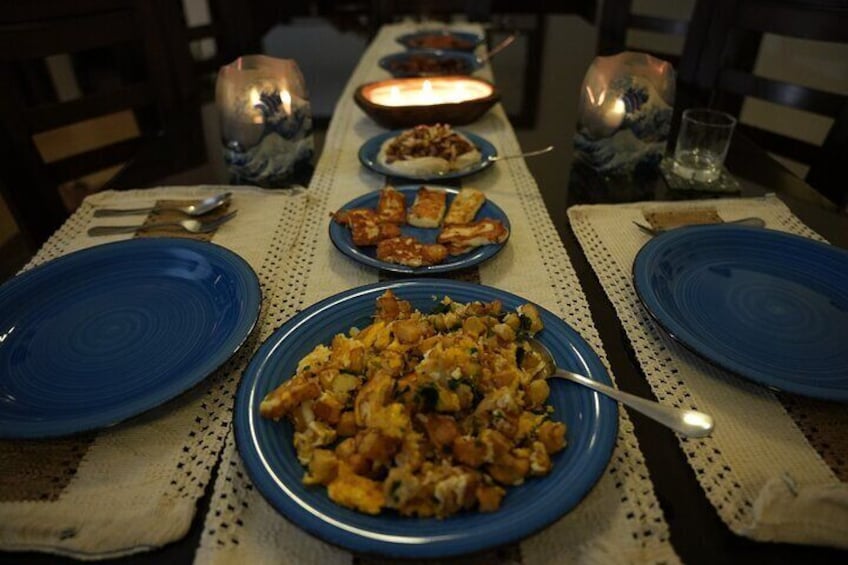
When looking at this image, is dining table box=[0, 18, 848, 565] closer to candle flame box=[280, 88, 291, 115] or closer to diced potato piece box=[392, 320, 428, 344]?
diced potato piece box=[392, 320, 428, 344]

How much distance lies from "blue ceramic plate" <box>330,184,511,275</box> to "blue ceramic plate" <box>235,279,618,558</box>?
0.15 m

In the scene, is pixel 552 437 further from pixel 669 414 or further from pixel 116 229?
pixel 116 229

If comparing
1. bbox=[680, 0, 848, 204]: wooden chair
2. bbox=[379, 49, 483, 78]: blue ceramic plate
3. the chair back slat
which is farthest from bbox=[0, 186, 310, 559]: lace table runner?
bbox=[680, 0, 848, 204]: wooden chair

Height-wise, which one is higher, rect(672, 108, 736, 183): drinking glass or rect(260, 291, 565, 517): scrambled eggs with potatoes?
rect(672, 108, 736, 183): drinking glass

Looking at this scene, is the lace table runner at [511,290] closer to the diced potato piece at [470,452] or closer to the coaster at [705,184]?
the diced potato piece at [470,452]

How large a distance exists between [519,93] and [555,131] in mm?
309

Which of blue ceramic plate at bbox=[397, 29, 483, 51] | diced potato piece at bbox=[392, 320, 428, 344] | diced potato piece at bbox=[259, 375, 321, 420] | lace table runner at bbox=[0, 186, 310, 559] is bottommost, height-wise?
lace table runner at bbox=[0, 186, 310, 559]

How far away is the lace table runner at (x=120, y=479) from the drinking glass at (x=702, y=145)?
2.96 ft

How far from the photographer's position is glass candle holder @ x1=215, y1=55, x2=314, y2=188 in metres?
1.08

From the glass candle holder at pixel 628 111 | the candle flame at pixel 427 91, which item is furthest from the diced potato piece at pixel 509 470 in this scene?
the candle flame at pixel 427 91

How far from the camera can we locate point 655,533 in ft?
1.62

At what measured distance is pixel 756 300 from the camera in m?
0.76

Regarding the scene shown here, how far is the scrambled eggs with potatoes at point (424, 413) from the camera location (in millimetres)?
490

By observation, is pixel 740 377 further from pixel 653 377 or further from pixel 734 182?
pixel 734 182
